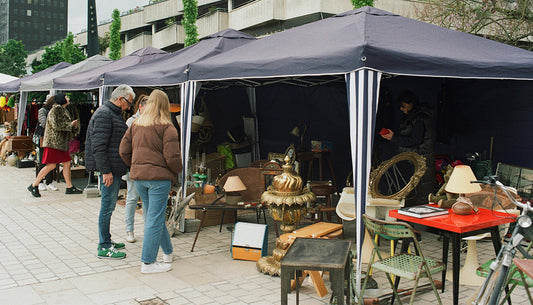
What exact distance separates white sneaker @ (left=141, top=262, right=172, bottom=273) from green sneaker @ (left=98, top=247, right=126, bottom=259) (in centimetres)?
59

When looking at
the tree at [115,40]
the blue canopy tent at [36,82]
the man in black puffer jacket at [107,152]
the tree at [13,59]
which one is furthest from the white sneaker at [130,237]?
the tree at [13,59]

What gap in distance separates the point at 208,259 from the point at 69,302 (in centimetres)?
168

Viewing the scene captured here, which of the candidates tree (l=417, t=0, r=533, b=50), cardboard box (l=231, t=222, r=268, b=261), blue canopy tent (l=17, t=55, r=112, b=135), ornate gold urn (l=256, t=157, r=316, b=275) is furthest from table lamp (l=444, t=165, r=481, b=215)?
blue canopy tent (l=17, t=55, r=112, b=135)

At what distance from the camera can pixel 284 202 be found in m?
5.16

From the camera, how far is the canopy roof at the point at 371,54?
15.6 feet

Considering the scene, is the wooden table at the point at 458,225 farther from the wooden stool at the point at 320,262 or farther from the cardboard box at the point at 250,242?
the cardboard box at the point at 250,242

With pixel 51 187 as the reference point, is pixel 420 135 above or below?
above

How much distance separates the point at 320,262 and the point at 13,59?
2767 inches

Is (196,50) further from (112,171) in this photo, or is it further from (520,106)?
(520,106)

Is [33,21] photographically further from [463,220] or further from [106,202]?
[463,220]

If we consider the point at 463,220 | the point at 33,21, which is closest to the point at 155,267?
the point at 463,220

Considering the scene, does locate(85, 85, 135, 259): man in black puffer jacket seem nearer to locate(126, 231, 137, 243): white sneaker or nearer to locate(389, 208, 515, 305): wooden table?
locate(126, 231, 137, 243): white sneaker

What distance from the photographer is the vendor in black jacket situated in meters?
6.83

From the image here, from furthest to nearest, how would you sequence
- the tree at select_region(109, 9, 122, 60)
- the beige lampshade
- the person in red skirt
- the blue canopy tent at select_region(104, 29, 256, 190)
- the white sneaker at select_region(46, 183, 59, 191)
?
the tree at select_region(109, 9, 122, 60) < the white sneaker at select_region(46, 183, 59, 191) < the person in red skirt < the blue canopy tent at select_region(104, 29, 256, 190) < the beige lampshade
